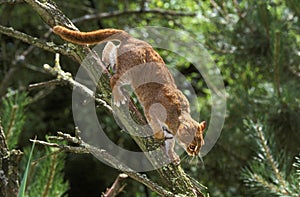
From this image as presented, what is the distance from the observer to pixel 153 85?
0.68m

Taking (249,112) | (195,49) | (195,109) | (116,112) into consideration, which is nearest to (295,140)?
(249,112)

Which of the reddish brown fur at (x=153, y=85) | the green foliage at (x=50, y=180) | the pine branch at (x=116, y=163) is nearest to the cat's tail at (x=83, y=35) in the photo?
the reddish brown fur at (x=153, y=85)

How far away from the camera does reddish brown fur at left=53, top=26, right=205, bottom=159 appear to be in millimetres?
669

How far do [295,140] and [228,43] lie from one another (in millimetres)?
326

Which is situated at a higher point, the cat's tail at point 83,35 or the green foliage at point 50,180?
the cat's tail at point 83,35

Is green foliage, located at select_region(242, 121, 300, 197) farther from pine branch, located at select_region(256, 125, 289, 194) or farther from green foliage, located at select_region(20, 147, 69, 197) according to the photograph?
green foliage, located at select_region(20, 147, 69, 197)

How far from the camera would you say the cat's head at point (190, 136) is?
0.70m

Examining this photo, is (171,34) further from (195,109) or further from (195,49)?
(195,109)

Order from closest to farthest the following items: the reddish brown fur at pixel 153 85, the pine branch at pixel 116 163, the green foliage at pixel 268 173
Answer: the pine branch at pixel 116 163 < the reddish brown fur at pixel 153 85 < the green foliage at pixel 268 173

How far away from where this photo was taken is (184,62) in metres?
1.86

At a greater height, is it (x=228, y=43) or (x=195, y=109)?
(x=228, y=43)

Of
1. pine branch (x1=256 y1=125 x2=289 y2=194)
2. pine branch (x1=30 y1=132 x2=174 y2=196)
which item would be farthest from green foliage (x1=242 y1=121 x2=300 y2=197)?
pine branch (x1=30 y1=132 x2=174 y2=196)

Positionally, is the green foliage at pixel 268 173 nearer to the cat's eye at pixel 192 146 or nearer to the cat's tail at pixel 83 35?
the cat's eye at pixel 192 146

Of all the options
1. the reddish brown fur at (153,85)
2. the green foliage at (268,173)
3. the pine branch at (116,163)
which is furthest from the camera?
the green foliage at (268,173)
